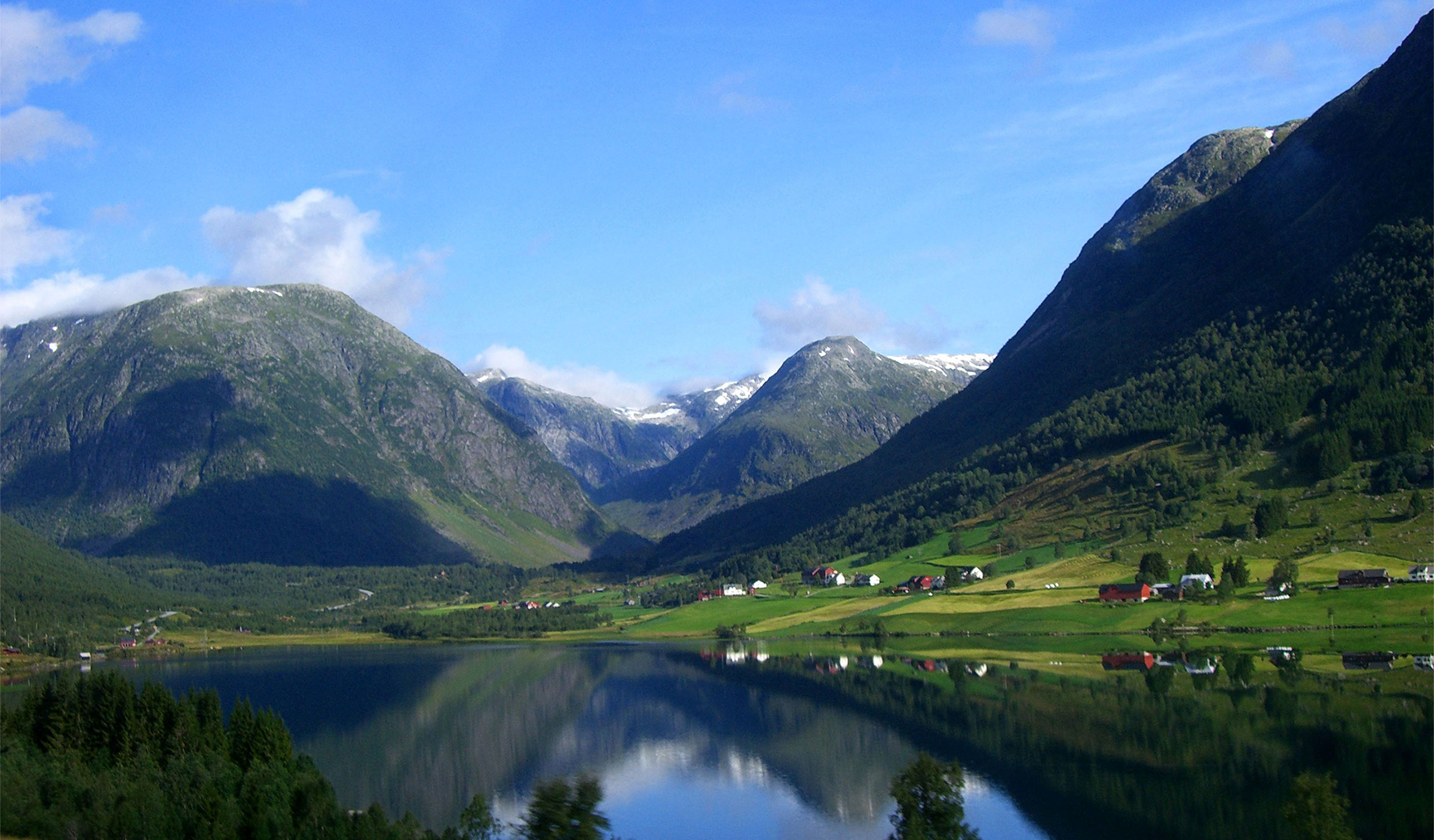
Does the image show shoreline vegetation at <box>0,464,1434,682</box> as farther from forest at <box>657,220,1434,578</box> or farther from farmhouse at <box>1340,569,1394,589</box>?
forest at <box>657,220,1434,578</box>

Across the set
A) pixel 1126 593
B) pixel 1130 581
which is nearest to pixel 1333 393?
pixel 1130 581

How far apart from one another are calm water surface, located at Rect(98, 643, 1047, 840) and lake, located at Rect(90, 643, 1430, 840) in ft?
1.03

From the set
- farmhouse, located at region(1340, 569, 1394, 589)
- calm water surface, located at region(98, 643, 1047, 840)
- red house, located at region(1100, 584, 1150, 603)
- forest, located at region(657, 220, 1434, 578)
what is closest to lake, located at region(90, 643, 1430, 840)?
calm water surface, located at region(98, 643, 1047, 840)

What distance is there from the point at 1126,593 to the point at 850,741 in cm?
5652

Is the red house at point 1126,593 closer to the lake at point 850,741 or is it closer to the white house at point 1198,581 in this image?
the white house at point 1198,581

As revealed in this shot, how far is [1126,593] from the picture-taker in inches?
5221

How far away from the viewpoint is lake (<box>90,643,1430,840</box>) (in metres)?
64.1

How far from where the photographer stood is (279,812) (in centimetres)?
5472

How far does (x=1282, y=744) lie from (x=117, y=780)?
65.1 m

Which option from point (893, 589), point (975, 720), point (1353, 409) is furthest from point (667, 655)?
point (1353, 409)

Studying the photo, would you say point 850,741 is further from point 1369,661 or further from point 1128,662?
point 1369,661

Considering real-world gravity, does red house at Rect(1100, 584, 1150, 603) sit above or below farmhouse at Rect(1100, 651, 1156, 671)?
above

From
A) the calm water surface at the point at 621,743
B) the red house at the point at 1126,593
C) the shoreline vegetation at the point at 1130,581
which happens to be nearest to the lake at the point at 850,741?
the calm water surface at the point at 621,743

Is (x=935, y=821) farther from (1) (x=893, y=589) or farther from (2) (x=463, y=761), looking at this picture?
(1) (x=893, y=589)
